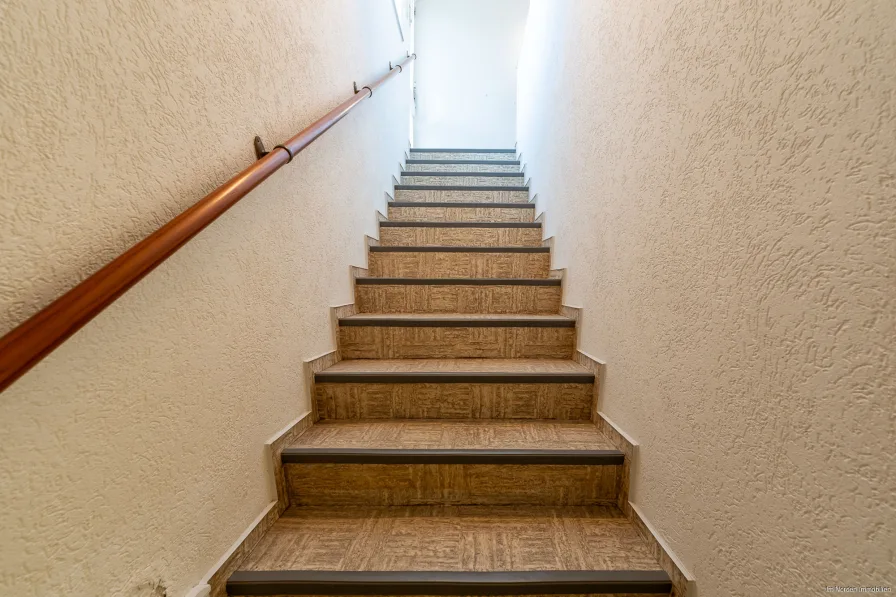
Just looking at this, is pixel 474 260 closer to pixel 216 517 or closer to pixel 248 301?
pixel 248 301

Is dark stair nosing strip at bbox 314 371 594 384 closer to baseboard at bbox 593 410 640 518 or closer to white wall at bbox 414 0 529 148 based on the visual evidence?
baseboard at bbox 593 410 640 518

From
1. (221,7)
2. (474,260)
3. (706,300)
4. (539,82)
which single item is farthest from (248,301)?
(539,82)

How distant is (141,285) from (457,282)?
1260mm

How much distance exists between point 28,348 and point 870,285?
95 cm

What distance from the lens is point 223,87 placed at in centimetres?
77

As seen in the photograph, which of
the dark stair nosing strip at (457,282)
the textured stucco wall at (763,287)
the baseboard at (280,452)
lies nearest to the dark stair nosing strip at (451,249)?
the dark stair nosing strip at (457,282)

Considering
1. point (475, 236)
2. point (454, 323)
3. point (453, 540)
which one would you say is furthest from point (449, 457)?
point (475, 236)

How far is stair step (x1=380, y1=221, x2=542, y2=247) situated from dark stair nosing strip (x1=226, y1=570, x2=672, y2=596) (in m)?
1.63

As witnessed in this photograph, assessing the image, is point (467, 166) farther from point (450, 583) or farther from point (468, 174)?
point (450, 583)

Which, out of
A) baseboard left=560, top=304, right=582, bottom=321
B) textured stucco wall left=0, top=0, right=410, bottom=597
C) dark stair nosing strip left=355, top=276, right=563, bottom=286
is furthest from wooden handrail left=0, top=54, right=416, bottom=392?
baseboard left=560, top=304, right=582, bottom=321

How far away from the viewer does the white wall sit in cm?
429

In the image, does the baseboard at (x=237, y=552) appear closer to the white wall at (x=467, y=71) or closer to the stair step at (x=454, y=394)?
the stair step at (x=454, y=394)

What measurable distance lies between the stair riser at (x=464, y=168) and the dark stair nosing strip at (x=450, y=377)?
237cm

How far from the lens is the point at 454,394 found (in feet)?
4.20
